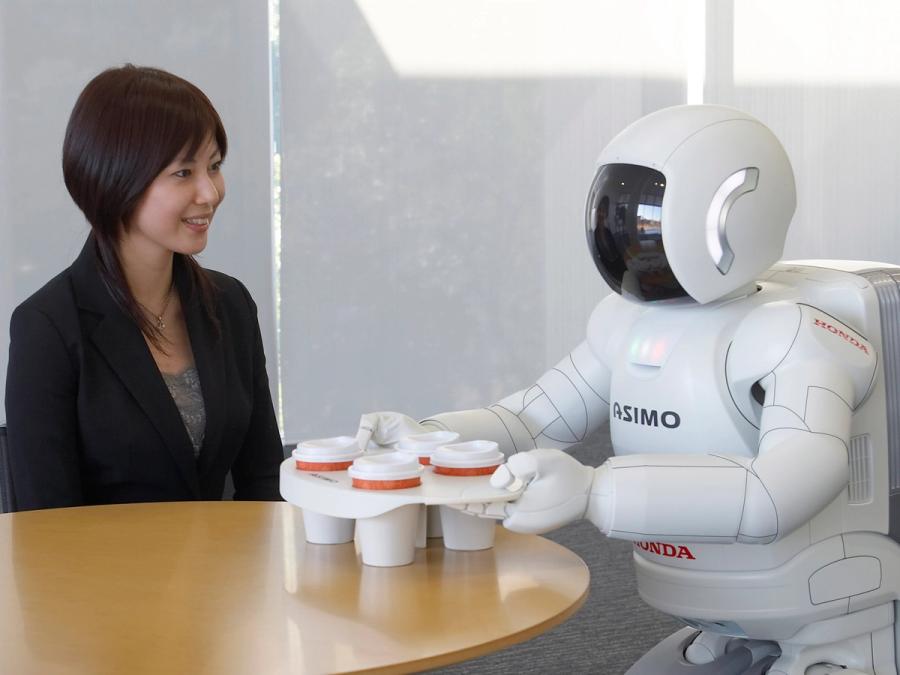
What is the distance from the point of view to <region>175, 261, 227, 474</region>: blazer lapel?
2121mm

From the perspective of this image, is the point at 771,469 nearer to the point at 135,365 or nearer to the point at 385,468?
the point at 385,468

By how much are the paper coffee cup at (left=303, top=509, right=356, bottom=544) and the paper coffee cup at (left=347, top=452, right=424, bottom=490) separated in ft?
0.36

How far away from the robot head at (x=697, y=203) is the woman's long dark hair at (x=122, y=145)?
0.89 meters

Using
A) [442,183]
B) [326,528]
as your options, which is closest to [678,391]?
[326,528]

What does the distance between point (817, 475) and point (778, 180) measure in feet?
1.45

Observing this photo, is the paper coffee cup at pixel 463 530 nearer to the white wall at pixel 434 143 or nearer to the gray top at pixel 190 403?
the gray top at pixel 190 403

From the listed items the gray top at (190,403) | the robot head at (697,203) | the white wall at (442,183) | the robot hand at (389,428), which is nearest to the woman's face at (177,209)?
the gray top at (190,403)

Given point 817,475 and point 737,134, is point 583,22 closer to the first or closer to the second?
point 737,134

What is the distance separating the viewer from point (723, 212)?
5.18ft

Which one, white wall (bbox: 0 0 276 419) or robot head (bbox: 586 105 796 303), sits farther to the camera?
white wall (bbox: 0 0 276 419)

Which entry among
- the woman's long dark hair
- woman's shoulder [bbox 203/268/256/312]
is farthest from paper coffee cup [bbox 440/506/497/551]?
woman's shoulder [bbox 203/268/256/312]

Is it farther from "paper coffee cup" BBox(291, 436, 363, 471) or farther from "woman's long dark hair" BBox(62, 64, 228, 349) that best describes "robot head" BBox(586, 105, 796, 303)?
"woman's long dark hair" BBox(62, 64, 228, 349)

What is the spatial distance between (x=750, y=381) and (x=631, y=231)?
0.91ft

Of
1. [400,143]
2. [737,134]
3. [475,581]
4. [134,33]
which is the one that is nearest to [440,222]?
[400,143]
